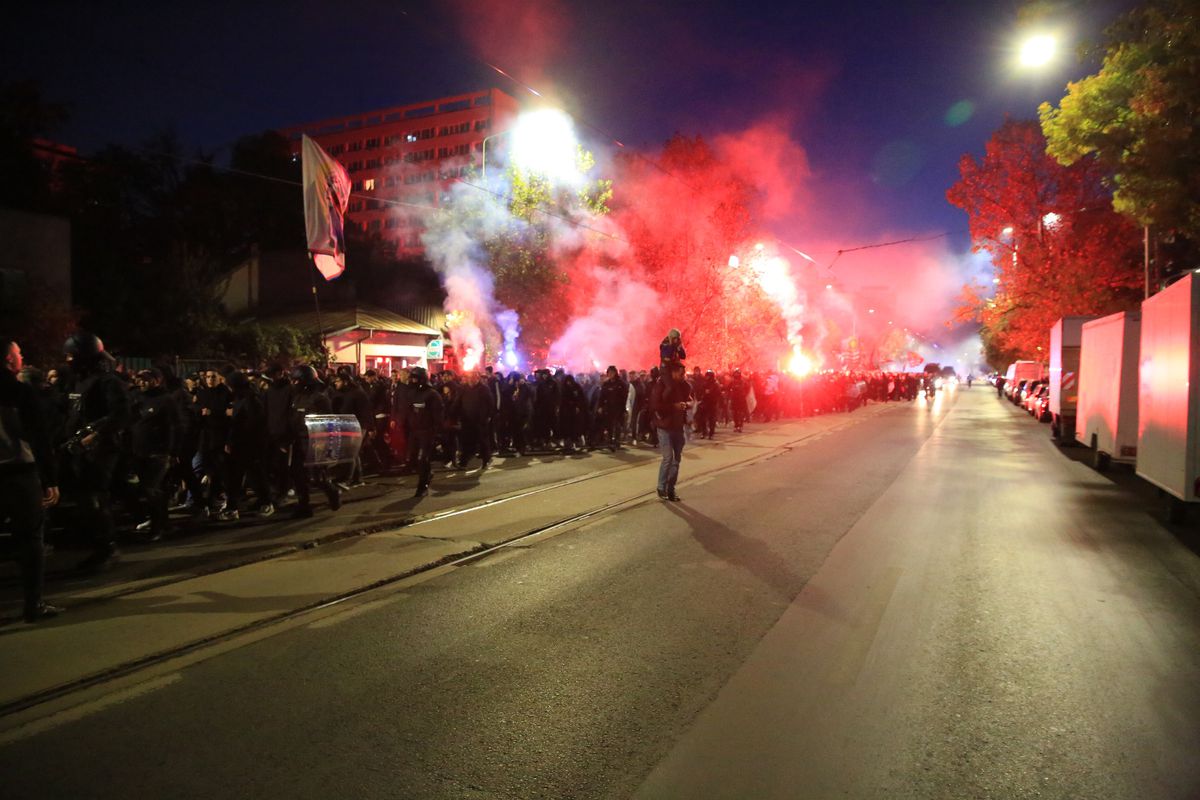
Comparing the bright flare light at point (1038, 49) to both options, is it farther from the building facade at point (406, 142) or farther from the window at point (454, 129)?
the window at point (454, 129)

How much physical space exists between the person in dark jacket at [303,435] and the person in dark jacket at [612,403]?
829 cm

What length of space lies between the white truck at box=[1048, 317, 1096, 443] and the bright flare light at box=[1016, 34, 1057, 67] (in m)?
8.99

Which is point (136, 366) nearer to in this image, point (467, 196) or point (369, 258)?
point (467, 196)

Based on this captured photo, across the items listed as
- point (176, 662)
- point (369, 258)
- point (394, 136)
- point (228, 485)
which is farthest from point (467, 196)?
point (394, 136)

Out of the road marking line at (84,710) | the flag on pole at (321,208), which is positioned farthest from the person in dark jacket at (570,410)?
the road marking line at (84,710)

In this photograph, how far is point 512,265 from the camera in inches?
1289

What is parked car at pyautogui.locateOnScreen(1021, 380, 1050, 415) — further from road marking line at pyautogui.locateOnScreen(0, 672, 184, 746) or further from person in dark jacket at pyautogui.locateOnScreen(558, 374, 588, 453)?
road marking line at pyautogui.locateOnScreen(0, 672, 184, 746)

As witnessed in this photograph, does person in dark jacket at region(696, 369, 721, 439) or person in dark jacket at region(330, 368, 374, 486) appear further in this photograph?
person in dark jacket at region(696, 369, 721, 439)

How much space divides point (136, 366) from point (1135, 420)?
1972cm

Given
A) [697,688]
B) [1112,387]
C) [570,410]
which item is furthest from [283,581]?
[1112,387]

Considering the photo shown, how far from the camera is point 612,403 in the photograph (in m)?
17.9

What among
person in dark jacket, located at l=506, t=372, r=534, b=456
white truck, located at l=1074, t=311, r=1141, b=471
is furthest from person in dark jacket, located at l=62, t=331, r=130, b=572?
white truck, located at l=1074, t=311, r=1141, b=471

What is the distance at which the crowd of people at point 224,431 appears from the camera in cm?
597

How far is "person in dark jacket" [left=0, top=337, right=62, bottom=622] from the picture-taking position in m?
5.09
